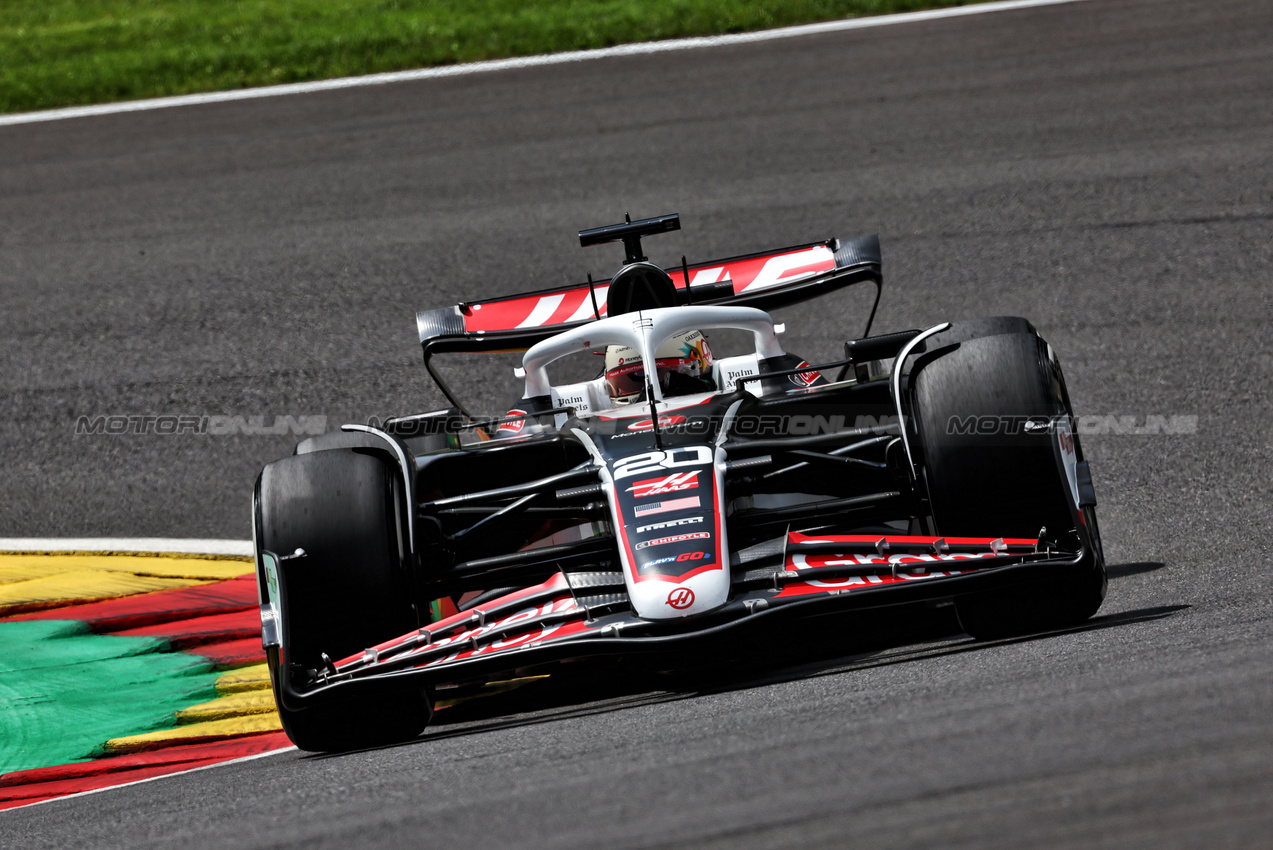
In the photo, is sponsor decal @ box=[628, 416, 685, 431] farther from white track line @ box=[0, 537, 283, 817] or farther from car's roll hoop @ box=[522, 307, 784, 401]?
white track line @ box=[0, 537, 283, 817]

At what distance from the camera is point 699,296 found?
20.1 feet

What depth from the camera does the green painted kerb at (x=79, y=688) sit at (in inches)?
188

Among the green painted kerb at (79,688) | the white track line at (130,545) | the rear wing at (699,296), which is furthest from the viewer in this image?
the white track line at (130,545)

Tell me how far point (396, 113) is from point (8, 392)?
3.91 m

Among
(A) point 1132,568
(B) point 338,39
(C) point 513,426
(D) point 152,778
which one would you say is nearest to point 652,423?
(C) point 513,426

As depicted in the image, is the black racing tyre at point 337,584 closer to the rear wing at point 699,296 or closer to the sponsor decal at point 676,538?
the sponsor decal at point 676,538

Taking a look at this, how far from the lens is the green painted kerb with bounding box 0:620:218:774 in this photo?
4781mm

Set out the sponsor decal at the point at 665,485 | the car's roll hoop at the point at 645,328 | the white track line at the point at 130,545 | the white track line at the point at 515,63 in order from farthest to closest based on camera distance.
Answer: the white track line at the point at 515,63
the white track line at the point at 130,545
the car's roll hoop at the point at 645,328
the sponsor decal at the point at 665,485

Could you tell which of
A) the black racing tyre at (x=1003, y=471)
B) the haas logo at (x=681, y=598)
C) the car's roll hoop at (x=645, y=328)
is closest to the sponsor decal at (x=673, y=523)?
the haas logo at (x=681, y=598)

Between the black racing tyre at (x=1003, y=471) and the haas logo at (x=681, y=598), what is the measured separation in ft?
2.71

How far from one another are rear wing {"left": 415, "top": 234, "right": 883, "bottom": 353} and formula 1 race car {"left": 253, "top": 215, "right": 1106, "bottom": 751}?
2.88ft

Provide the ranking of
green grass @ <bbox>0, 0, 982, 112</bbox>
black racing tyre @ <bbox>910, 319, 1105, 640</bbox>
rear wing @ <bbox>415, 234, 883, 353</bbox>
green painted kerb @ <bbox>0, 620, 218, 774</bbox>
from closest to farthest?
black racing tyre @ <bbox>910, 319, 1105, 640</bbox>
green painted kerb @ <bbox>0, 620, 218, 774</bbox>
rear wing @ <bbox>415, 234, 883, 353</bbox>
green grass @ <bbox>0, 0, 982, 112</bbox>

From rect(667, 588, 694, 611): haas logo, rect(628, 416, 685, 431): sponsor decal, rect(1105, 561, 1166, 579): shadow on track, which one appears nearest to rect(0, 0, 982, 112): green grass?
rect(1105, 561, 1166, 579): shadow on track

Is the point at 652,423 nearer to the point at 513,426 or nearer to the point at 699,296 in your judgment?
the point at 513,426
